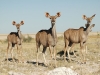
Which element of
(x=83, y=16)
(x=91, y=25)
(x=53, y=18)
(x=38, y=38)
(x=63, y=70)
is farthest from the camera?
(x=91, y=25)

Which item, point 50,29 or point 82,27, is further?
point 82,27

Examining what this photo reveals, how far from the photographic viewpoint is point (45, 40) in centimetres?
1461

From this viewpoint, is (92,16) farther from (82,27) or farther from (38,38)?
(38,38)

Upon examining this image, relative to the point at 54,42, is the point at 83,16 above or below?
above

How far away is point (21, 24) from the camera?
17141mm

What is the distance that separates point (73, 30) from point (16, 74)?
782 centimetres

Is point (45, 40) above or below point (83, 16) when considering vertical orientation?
below

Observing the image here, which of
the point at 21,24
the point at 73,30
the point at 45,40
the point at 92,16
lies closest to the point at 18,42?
the point at 21,24

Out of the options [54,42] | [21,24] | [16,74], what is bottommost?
[16,74]

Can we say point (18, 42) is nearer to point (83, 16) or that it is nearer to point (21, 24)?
point (21, 24)

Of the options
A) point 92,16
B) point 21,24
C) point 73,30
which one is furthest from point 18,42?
point 92,16

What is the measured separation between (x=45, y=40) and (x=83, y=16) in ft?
12.2

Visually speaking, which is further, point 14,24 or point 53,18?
point 14,24

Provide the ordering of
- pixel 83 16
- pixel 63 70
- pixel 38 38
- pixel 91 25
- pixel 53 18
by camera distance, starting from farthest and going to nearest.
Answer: pixel 91 25 < pixel 83 16 < pixel 38 38 < pixel 53 18 < pixel 63 70
